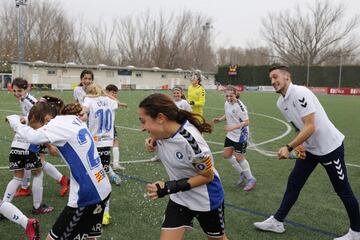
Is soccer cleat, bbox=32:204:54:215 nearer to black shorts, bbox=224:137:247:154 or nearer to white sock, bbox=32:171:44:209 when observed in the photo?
white sock, bbox=32:171:44:209

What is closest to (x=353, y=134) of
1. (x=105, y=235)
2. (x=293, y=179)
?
(x=293, y=179)

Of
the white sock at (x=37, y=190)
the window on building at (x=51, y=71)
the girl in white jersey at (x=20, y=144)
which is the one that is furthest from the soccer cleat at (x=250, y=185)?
the window on building at (x=51, y=71)

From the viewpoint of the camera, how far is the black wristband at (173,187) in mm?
3115

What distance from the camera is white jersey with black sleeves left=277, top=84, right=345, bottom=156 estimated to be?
4.68 metres

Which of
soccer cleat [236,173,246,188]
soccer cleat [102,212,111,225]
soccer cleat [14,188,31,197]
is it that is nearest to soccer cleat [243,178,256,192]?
soccer cleat [236,173,246,188]

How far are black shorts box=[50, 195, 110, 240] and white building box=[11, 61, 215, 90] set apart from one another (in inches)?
1456

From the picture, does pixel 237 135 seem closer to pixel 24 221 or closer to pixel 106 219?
pixel 106 219

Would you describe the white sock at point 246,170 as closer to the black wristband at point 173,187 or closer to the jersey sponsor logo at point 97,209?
the jersey sponsor logo at point 97,209

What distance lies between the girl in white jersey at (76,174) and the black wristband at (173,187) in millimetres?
728

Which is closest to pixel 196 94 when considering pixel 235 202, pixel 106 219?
pixel 235 202

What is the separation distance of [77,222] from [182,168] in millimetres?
1009

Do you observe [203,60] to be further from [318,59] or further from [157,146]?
[157,146]

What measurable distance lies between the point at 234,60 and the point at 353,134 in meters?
78.2

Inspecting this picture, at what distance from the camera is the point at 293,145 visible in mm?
4629
